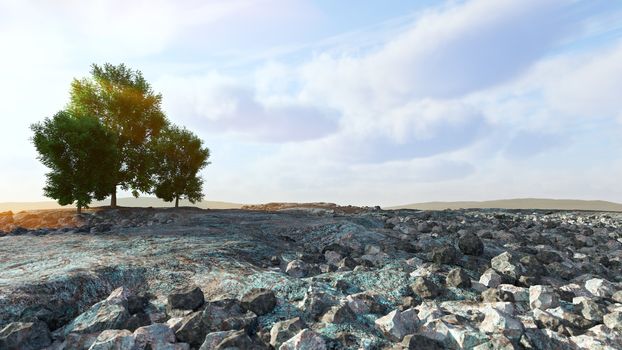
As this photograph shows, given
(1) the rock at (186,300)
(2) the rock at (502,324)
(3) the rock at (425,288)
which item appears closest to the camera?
(2) the rock at (502,324)

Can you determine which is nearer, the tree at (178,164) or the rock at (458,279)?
the rock at (458,279)

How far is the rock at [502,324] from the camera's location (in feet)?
15.3

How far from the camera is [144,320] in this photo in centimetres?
509

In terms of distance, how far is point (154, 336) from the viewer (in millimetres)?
4453

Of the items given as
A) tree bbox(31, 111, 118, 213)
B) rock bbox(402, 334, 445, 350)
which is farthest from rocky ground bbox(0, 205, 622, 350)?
tree bbox(31, 111, 118, 213)

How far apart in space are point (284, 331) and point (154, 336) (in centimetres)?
120

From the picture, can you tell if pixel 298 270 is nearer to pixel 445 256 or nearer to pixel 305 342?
pixel 445 256

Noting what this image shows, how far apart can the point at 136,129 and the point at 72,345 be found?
29.2 metres

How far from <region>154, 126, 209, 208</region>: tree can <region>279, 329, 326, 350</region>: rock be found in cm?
2963

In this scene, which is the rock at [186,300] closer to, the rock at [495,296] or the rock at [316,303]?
the rock at [316,303]

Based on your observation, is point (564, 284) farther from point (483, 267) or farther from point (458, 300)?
point (458, 300)

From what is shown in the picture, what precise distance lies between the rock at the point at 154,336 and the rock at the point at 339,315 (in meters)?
1.53

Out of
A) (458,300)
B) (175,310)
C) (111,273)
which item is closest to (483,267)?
(458,300)

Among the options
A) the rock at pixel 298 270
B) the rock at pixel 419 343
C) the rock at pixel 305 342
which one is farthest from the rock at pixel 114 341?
the rock at pixel 298 270
